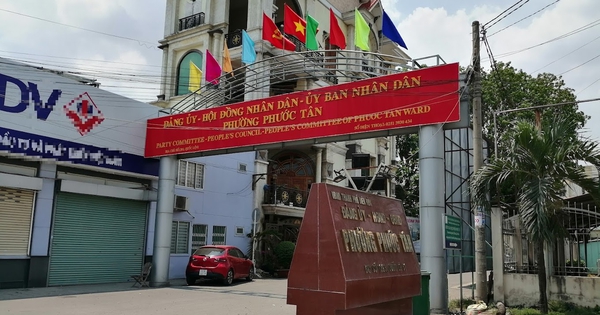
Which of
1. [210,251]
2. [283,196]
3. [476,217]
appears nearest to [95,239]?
[210,251]

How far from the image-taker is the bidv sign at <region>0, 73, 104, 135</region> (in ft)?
45.4

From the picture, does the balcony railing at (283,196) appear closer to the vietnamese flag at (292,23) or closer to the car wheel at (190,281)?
the car wheel at (190,281)

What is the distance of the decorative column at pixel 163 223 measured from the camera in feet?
54.5

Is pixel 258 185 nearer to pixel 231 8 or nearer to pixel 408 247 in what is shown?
pixel 231 8

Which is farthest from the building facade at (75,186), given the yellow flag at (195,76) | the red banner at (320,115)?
the yellow flag at (195,76)

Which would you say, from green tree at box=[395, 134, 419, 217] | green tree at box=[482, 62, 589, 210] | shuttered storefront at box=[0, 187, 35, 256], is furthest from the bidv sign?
green tree at box=[395, 134, 419, 217]

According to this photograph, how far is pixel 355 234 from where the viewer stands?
6.69 m

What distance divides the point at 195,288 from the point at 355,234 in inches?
424

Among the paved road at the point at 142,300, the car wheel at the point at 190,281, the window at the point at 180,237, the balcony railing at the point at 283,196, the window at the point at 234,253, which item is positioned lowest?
the paved road at the point at 142,300

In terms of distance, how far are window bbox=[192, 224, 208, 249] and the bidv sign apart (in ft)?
20.4

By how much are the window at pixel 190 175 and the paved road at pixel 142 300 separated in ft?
15.9

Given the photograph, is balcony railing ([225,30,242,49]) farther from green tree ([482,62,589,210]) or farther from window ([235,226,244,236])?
green tree ([482,62,589,210])

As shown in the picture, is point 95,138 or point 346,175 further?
point 346,175

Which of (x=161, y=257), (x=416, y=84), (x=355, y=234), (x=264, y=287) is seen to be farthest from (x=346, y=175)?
(x=355, y=234)
